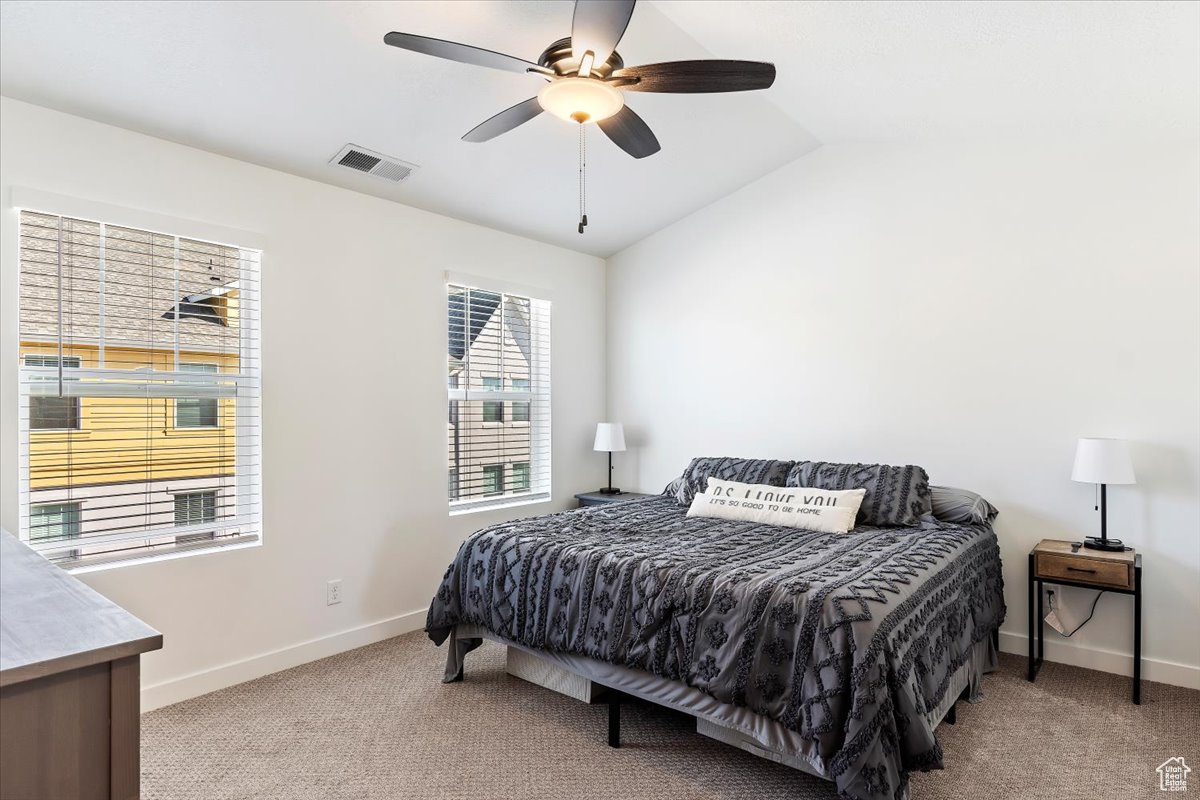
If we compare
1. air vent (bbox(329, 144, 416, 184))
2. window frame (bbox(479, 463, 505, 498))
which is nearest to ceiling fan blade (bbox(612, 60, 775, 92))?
air vent (bbox(329, 144, 416, 184))

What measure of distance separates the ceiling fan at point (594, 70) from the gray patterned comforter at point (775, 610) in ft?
5.28

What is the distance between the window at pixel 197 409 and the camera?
2.92 m

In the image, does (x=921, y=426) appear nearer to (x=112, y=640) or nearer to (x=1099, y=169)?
(x=1099, y=169)

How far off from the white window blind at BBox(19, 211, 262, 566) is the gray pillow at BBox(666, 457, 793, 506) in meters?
2.27

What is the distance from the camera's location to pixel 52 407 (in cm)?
258

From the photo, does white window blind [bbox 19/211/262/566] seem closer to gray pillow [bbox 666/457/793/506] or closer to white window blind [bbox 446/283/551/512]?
white window blind [bbox 446/283/551/512]

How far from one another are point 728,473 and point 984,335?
152 centimetres

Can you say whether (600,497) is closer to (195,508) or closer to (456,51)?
(195,508)

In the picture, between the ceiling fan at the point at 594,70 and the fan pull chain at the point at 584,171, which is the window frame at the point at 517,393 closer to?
the fan pull chain at the point at 584,171

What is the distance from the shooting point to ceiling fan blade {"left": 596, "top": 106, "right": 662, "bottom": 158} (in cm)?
238

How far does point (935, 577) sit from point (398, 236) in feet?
10.1

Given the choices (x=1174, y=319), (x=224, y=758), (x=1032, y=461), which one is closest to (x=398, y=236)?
(x=224, y=758)

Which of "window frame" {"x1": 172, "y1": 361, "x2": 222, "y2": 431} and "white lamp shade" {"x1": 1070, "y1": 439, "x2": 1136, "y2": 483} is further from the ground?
"window frame" {"x1": 172, "y1": 361, "x2": 222, "y2": 431}

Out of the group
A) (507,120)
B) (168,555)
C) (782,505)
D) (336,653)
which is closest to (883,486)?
(782,505)
